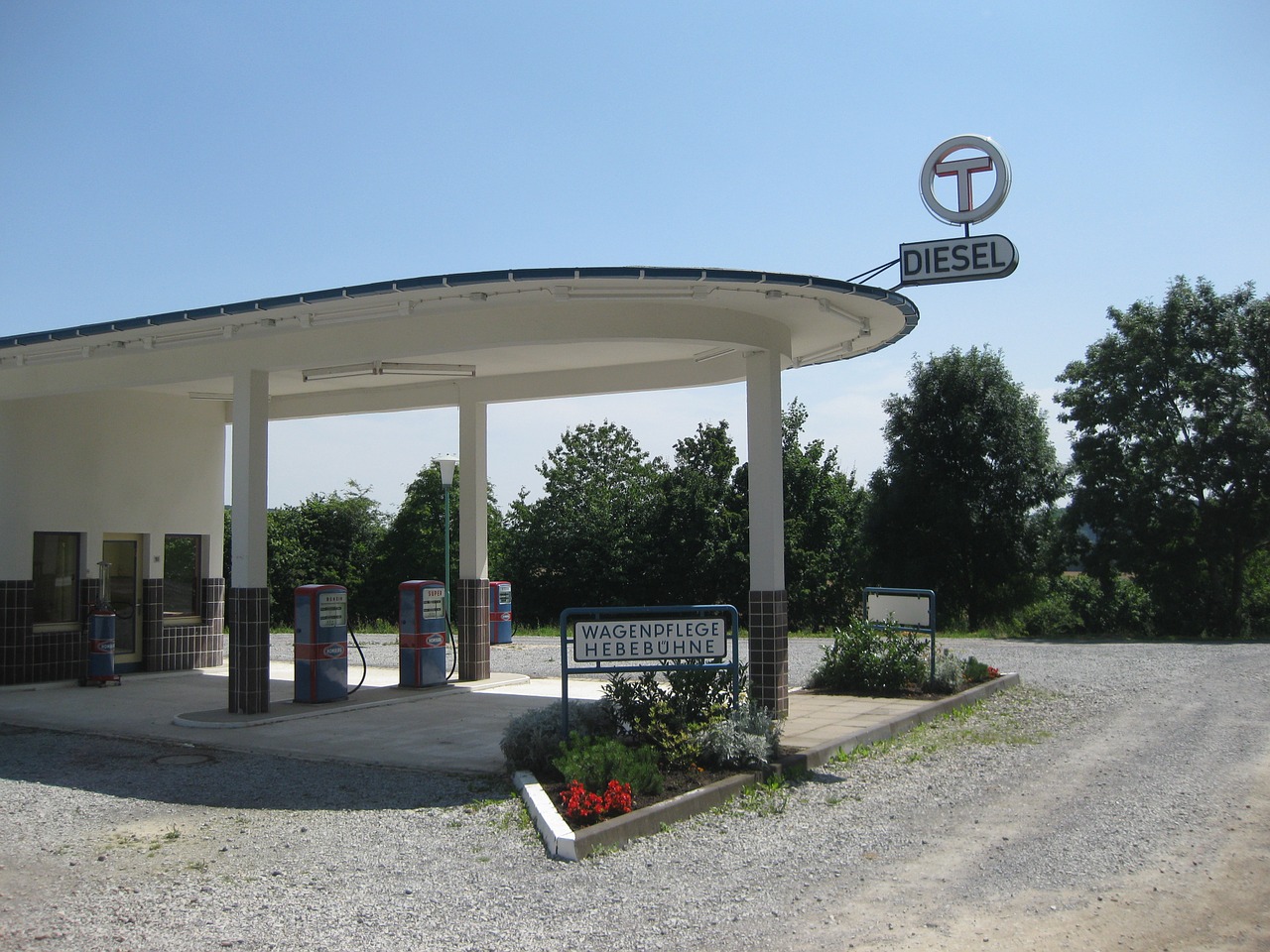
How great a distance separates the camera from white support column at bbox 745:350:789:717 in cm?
970

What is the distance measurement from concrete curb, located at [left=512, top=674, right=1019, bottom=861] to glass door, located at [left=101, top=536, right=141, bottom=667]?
9084 mm

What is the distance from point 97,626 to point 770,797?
10097mm

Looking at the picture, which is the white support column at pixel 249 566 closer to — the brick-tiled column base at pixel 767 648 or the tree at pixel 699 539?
the brick-tiled column base at pixel 767 648

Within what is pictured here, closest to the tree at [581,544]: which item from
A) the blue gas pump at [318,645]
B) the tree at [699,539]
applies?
the tree at [699,539]

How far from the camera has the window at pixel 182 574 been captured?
15.3 metres

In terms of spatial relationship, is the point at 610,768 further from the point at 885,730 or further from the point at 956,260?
the point at 956,260

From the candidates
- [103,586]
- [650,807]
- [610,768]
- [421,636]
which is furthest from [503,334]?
Answer: [103,586]

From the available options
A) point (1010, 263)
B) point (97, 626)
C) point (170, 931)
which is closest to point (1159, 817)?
point (1010, 263)

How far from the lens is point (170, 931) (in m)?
4.95

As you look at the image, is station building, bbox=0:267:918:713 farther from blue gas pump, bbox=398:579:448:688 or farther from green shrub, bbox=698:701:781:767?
green shrub, bbox=698:701:781:767

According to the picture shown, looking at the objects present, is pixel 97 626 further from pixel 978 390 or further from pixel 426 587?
pixel 978 390

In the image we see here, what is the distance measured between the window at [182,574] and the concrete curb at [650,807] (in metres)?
9.29

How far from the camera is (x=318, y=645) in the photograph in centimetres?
1224

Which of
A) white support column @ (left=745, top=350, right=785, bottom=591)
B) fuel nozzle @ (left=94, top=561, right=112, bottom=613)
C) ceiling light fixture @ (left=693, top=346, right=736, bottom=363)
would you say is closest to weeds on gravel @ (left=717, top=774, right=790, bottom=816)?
white support column @ (left=745, top=350, right=785, bottom=591)
